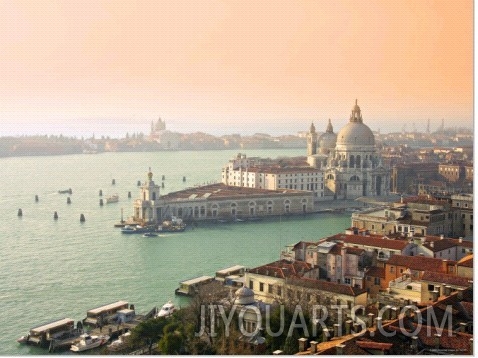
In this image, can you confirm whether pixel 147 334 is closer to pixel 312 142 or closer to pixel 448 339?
pixel 448 339

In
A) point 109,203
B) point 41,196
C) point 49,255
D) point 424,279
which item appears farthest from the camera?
point 41,196

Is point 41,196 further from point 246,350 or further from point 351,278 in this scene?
point 246,350

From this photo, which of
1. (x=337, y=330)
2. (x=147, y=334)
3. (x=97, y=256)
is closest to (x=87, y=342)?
(x=147, y=334)

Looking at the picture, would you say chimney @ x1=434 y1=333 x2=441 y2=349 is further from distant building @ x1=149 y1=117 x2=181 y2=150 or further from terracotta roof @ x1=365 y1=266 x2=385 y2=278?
distant building @ x1=149 y1=117 x2=181 y2=150

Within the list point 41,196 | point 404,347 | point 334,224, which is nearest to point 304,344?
point 404,347

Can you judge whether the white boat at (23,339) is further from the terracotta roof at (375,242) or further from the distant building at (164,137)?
the distant building at (164,137)

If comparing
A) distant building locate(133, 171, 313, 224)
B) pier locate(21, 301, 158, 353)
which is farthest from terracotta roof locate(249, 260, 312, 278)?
distant building locate(133, 171, 313, 224)
